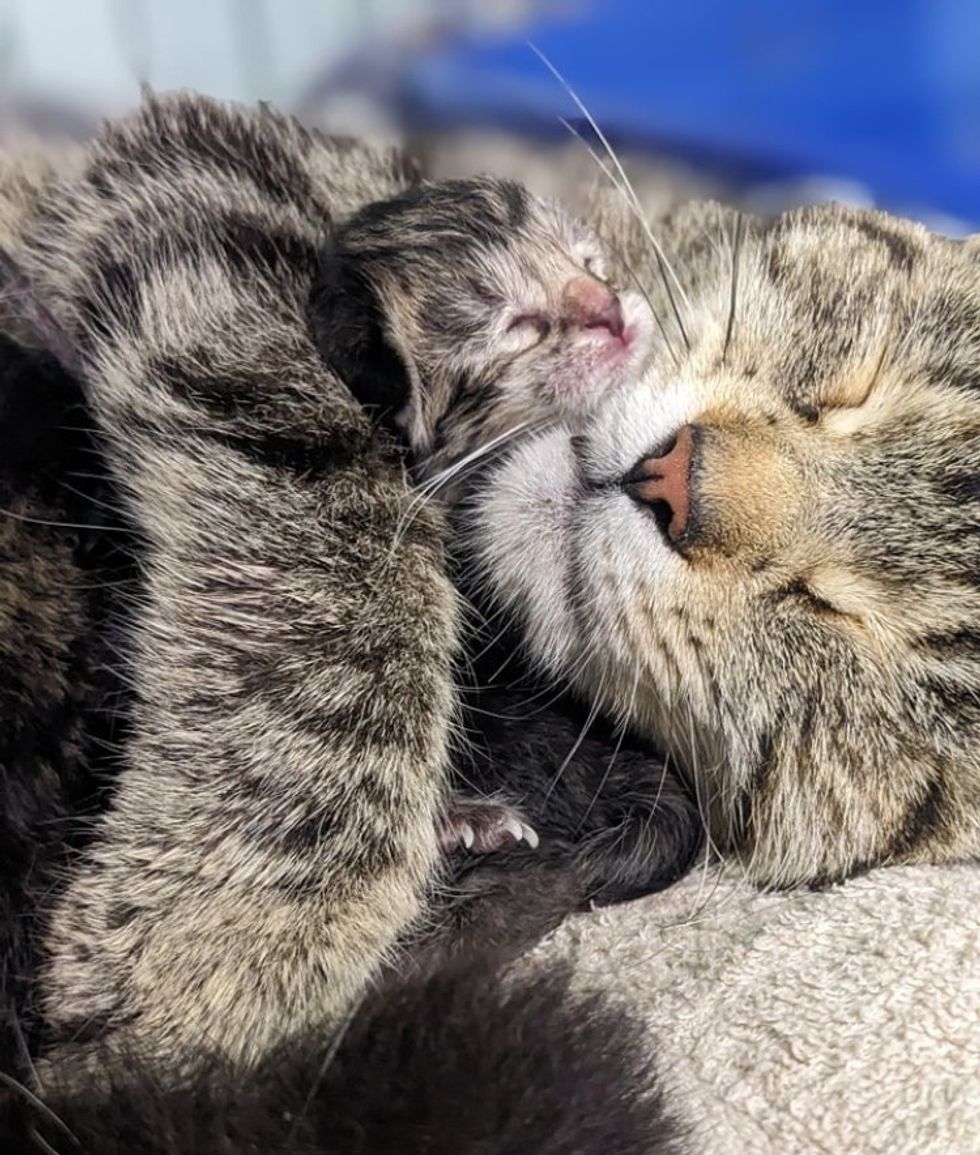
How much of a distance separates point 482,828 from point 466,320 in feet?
1.77

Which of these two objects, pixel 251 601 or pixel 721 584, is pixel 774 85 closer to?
pixel 721 584

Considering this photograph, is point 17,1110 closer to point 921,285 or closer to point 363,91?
point 921,285

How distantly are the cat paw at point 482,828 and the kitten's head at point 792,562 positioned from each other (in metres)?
0.16

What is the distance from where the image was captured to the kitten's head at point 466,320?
125cm

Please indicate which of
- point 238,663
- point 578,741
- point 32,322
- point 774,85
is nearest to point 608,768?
point 578,741

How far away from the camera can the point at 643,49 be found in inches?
80.0

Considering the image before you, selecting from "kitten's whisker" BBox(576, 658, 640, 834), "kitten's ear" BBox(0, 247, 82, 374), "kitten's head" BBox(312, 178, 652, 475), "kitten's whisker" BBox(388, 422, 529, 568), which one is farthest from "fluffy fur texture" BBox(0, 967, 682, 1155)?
"kitten's ear" BBox(0, 247, 82, 374)

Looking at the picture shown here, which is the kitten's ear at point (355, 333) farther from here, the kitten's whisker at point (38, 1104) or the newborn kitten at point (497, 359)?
the kitten's whisker at point (38, 1104)

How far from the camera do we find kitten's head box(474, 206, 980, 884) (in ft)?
3.86

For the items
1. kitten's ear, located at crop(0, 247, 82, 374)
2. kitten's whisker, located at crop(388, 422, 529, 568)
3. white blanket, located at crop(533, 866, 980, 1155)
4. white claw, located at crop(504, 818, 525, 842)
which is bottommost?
white blanket, located at crop(533, 866, 980, 1155)

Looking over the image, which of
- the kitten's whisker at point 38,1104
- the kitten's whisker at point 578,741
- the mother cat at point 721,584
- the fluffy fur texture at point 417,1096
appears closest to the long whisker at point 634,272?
the mother cat at point 721,584

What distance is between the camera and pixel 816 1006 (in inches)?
50.9

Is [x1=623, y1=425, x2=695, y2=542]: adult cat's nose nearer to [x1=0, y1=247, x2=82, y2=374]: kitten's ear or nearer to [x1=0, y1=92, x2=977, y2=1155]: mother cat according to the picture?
[x1=0, y1=92, x2=977, y2=1155]: mother cat

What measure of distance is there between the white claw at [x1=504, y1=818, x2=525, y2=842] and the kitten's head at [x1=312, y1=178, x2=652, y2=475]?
1.27ft
